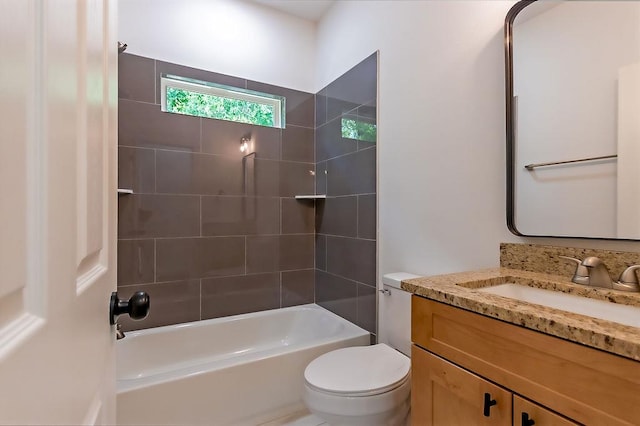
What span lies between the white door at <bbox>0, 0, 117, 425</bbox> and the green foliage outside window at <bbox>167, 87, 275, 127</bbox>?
6.07ft

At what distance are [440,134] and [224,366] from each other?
1.65 metres

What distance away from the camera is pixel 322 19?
2.68m

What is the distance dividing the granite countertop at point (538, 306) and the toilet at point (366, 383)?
1.79ft

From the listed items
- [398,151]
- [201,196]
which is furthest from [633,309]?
[201,196]

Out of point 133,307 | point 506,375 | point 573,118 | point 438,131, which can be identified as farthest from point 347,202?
point 133,307

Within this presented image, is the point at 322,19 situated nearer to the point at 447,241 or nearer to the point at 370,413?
the point at 447,241

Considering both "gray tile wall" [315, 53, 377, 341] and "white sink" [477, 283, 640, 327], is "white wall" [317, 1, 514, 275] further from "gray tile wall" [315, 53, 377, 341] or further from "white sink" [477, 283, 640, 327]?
"white sink" [477, 283, 640, 327]

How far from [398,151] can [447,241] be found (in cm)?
62

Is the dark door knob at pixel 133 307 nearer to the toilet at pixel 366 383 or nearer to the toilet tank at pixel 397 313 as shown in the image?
the toilet at pixel 366 383

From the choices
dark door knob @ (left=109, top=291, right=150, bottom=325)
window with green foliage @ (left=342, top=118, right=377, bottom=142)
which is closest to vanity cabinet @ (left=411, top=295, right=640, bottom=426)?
dark door knob @ (left=109, top=291, right=150, bottom=325)

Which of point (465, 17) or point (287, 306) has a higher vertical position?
point (465, 17)

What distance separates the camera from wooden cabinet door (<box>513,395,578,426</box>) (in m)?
0.69

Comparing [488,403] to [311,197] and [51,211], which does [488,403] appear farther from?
[311,197]

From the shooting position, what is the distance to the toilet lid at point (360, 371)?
1.32 meters
